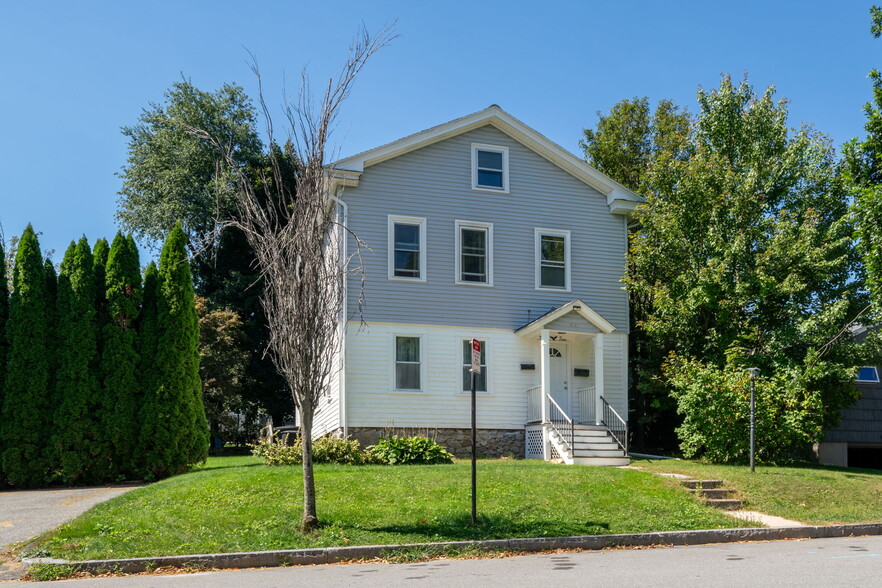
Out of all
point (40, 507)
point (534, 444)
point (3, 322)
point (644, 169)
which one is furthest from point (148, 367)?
point (644, 169)

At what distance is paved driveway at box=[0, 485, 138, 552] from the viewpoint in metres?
11.8

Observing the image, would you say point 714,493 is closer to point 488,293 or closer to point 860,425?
point 488,293

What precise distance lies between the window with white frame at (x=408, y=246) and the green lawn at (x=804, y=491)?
7.38m

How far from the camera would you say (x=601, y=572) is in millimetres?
8805

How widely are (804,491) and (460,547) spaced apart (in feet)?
23.8

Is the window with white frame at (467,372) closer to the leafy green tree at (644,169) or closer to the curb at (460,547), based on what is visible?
the leafy green tree at (644,169)

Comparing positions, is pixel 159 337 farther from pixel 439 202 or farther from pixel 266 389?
pixel 266 389

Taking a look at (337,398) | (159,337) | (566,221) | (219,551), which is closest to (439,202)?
(566,221)

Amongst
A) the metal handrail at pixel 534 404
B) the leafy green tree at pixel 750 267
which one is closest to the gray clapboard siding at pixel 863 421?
the leafy green tree at pixel 750 267

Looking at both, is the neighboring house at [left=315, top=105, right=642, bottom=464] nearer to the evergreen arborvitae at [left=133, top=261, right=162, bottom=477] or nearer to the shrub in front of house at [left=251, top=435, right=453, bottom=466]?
the shrub in front of house at [left=251, top=435, right=453, bottom=466]

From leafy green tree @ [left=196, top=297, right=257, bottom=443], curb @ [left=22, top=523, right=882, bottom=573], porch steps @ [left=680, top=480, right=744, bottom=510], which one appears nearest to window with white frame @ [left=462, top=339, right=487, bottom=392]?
porch steps @ [left=680, top=480, right=744, bottom=510]

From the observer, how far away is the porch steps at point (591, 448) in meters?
18.9

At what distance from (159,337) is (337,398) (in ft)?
14.4

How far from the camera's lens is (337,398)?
796 inches
